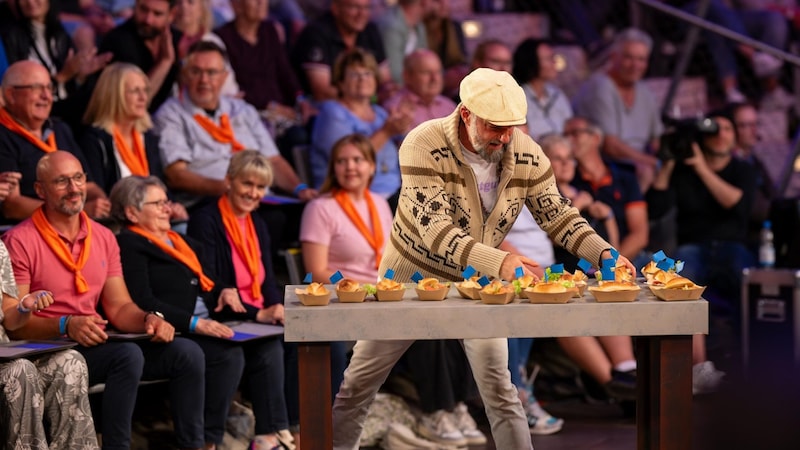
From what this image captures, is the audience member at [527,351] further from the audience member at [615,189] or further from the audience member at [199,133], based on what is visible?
the audience member at [199,133]

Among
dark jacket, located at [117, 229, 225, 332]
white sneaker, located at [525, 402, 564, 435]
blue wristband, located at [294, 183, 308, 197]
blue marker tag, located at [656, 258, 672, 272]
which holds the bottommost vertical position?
white sneaker, located at [525, 402, 564, 435]

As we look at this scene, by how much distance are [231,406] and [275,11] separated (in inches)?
120

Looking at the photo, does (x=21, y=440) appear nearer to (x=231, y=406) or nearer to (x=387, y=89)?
(x=231, y=406)

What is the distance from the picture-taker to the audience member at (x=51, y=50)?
5.73 metres

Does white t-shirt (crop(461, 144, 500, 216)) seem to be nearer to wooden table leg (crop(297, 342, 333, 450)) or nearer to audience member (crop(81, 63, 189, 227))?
wooden table leg (crop(297, 342, 333, 450))

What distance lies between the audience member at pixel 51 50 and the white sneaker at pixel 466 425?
2113 mm

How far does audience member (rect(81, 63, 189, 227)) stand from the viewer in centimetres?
538

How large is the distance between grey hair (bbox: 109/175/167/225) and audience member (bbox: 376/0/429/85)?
8.34 ft

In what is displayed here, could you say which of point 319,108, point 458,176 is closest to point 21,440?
point 458,176

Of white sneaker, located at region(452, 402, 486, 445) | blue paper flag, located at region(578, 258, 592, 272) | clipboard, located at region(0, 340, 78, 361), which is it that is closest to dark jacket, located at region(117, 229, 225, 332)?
clipboard, located at region(0, 340, 78, 361)

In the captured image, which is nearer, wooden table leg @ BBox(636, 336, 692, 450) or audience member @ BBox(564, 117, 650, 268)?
wooden table leg @ BBox(636, 336, 692, 450)

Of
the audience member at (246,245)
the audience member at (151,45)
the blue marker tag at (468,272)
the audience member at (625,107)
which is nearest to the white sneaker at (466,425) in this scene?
the audience member at (246,245)

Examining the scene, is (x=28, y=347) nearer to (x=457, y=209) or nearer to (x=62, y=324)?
(x=62, y=324)

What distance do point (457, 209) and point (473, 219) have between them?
0.06 meters
